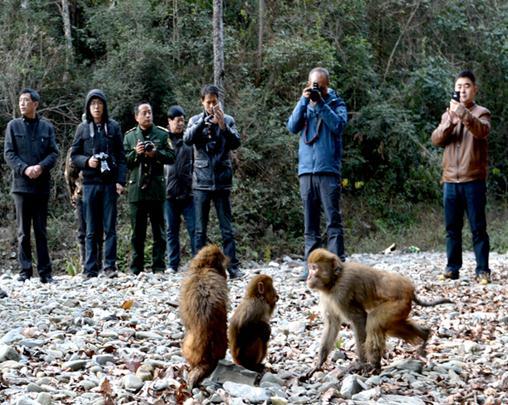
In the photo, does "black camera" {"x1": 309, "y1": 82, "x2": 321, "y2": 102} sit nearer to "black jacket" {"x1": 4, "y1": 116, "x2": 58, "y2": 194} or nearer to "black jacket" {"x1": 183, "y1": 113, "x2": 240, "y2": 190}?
"black jacket" {"x1": 183, "y1": 113, "x2": 240, "y2": 190}

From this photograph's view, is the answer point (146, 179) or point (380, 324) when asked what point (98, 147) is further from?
point (380, 324)

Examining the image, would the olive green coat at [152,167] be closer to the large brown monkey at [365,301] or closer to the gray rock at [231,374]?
the large brown monkey at [365,301]

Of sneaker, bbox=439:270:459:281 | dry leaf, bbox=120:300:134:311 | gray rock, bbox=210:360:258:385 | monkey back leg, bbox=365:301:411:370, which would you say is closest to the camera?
gray rock, bbox=210:360:258:385

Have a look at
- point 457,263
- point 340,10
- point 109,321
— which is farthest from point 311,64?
point 109,321

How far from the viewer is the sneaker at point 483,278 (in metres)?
8.94

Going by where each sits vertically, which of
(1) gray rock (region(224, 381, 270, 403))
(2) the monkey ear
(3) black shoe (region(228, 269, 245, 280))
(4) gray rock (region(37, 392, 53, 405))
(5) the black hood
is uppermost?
(5) the black hood

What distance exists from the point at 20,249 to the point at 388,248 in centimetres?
928

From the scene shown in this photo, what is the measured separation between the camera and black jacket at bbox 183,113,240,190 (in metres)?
9.48

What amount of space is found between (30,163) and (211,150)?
232cm

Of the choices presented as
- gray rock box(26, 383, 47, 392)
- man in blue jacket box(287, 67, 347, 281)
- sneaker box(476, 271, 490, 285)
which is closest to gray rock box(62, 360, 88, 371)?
gray rock box(26, 383, 47, 392)

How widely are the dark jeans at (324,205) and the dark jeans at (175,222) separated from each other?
227 cm

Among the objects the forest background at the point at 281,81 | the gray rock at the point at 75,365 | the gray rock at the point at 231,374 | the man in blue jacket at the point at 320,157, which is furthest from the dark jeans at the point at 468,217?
the forest background at the point at 281,81

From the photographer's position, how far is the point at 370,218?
20.3 m

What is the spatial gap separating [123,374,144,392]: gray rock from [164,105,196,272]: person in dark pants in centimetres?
586
